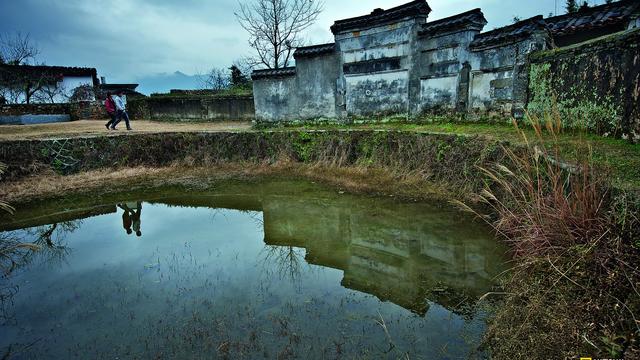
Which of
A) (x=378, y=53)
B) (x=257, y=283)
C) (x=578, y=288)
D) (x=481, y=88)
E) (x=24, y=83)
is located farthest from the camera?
(x=24, y=83)

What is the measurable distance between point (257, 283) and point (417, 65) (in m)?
7.94

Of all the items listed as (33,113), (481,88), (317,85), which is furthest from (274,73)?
(33,113)

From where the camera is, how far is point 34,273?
14.1ft

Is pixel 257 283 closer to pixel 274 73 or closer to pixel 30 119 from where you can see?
pixel 274 73

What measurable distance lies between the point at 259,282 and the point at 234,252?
1.00 m

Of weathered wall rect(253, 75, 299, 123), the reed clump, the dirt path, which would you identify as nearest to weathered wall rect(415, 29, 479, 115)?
weathered wall rect(253, 75, 299, 123)

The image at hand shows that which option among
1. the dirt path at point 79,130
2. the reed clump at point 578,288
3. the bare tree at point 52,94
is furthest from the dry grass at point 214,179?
the bare tree at point 52,94

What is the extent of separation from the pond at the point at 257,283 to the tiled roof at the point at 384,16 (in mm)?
5763

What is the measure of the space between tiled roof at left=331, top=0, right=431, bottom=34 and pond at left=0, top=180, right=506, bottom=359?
5.76 m

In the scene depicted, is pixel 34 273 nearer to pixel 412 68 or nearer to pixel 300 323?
pixel 300 323

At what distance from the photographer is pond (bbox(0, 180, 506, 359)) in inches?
115

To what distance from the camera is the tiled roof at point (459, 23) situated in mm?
8320

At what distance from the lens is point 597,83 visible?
17.9ft

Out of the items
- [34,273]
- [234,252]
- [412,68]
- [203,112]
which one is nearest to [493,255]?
[234,252]
